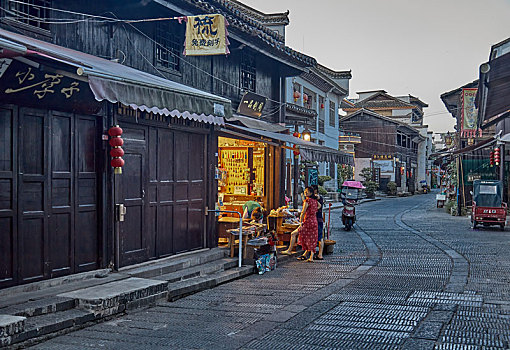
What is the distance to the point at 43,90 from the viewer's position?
764cm

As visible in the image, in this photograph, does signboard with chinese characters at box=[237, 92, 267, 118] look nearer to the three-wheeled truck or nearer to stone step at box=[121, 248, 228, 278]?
stone step at box=[121, 248, 228, 278]

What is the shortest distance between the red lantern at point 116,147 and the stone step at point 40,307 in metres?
2.55

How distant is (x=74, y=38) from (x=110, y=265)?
13.1 ft

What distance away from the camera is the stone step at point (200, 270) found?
9578 millimetres

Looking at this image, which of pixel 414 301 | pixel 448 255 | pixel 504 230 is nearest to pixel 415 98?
pixel 504 230

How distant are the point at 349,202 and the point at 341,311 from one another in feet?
45.2

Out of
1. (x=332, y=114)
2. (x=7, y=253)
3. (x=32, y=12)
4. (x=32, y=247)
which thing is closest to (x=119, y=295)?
(x=32, y=247)

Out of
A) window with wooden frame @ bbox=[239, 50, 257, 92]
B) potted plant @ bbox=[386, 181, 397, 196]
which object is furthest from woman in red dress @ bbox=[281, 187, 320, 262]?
potted plant @ bbox=[386, 181, 397, 196]

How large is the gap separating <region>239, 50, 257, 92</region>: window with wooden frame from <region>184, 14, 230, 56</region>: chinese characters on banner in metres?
4.76

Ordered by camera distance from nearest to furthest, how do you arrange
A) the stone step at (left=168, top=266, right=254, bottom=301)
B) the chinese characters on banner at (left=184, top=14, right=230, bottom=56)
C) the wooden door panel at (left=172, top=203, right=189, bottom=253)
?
the stone step at (left=168, top=266, right=254, bottom=301)
the chinese characters on banner at (left=184, top=14, right=230, bottom=56)
the wooden door panel at (left=172, top=203, right=189, bottom=253)

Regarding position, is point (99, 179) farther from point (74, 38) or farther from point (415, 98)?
point (415, 98)

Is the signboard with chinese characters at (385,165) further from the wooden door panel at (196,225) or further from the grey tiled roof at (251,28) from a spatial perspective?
the wooden door panel at (196,225)

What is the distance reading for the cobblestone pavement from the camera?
629cm

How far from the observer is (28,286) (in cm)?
763
